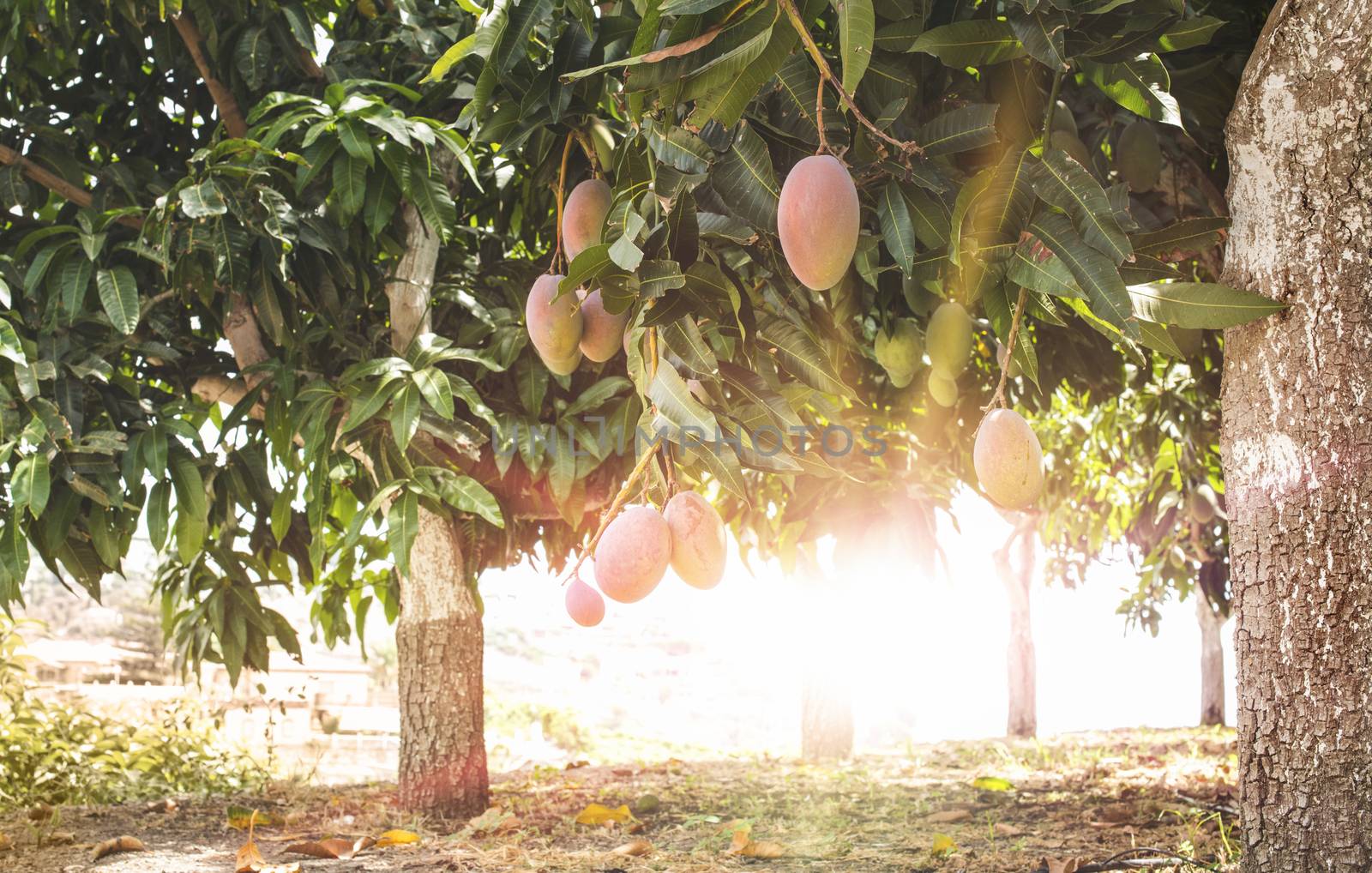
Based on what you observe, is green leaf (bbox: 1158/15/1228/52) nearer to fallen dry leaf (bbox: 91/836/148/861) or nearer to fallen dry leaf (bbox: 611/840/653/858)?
fallen dry leaf (bbox: 611/840/653/858)

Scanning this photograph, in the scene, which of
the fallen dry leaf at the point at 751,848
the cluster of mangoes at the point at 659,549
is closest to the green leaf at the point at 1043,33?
the cluster of mangoes at the point at 659,549

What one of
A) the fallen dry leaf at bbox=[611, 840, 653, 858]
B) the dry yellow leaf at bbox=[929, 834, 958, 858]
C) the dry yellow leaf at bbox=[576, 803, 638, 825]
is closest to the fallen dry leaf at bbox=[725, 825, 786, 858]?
the fallen dry leaf at bbox=[611, 840, 653, 858]

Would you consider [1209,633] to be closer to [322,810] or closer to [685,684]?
[322,810]

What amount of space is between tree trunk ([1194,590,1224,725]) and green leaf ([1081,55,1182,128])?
697 centimetres

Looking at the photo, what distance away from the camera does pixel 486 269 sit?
10.3 ft

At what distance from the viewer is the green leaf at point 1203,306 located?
133 cm

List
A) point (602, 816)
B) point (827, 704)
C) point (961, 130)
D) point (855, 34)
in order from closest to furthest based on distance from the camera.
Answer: point (855, 34) → point (961, 130) → point (602, 816) → point (827, 704)

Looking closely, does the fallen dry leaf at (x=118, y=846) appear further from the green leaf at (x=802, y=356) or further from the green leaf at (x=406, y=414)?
the green leaf at (x=802, y=356)

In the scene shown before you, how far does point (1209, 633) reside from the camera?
7.60 metres

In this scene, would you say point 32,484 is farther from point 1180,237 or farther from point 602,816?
point 1180,237

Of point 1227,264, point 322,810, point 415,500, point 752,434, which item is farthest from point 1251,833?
point 322,810

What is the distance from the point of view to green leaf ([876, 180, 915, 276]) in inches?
50.4

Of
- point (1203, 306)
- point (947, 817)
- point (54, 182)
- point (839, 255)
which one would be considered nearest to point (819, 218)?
point (839, 255)

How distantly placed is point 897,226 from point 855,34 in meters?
0.35
